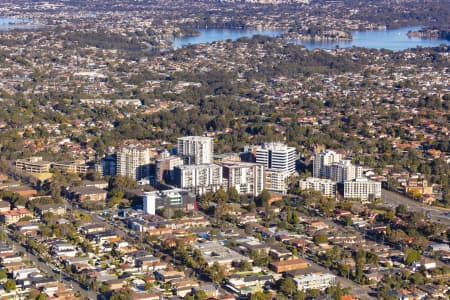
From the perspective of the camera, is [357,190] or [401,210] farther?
[357,190]

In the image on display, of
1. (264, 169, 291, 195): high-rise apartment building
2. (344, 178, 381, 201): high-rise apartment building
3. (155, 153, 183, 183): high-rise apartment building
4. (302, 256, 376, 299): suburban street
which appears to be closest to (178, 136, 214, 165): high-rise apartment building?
(155, 153, 183, 183): high-rise apartment building

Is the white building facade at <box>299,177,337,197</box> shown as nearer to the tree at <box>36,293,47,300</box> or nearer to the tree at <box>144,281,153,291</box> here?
the tree at <box>144,281,153,291</box>

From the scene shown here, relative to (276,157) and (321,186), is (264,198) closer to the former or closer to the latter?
(321,186)

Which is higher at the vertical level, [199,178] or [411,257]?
[199,178]

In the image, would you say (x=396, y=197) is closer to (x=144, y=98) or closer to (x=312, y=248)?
(x=312, y=248)

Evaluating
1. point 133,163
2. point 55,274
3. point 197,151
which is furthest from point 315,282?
point 133,163

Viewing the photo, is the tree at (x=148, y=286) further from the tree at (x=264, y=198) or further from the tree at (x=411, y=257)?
the tree at (x=264, y=198)
